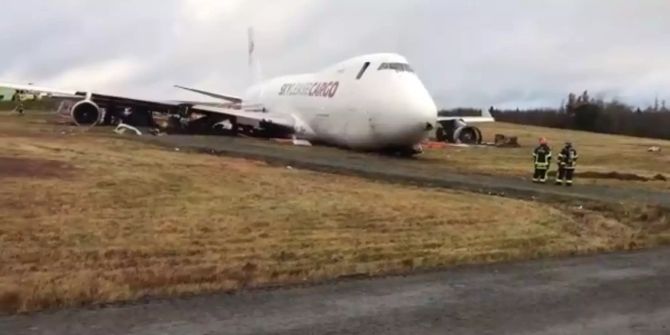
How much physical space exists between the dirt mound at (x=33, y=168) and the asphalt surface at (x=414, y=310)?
39.4 feet

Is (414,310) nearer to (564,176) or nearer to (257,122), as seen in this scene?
(564,176)

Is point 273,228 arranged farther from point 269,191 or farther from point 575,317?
point 575,317

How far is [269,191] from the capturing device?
2078cm

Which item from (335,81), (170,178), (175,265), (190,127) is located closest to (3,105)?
(190,127)

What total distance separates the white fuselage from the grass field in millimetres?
16016

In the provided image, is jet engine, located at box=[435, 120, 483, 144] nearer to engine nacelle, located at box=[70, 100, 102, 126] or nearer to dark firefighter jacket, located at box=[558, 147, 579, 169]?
engine nacelle, located at box=[70, 100, 102, 126]

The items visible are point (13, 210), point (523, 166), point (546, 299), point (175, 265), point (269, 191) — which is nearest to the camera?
point (546, 299)

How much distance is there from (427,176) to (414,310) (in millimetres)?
19850

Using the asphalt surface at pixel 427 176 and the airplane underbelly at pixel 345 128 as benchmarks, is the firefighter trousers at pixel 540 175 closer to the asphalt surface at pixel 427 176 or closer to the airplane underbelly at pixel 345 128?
the asphalt surface at pixel 427 176

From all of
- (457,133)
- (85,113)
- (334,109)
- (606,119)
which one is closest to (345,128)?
(334,109)

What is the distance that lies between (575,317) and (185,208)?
9.87 meters

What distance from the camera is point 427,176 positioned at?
28.8 metres

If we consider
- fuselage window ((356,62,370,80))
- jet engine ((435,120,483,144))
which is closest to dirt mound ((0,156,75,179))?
fuselage window ((356,62,370,80))

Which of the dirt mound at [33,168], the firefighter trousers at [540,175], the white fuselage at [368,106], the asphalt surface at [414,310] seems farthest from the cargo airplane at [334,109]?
the asphalt surface at [414,310]
